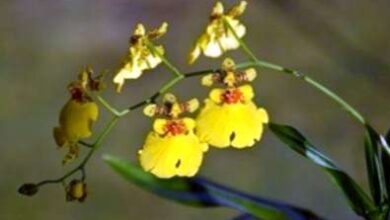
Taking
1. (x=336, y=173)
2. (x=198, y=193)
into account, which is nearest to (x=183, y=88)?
(x=198, y=193)

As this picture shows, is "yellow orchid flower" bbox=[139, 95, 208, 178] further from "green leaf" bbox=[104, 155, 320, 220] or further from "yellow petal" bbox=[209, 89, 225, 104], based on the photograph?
"green leaf" bbox=[104, 155, 320, 220]

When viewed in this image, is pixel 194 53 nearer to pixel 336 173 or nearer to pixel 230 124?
pixel 230 124

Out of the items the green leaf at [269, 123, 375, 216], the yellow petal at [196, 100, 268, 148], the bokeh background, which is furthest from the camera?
the bokeh background

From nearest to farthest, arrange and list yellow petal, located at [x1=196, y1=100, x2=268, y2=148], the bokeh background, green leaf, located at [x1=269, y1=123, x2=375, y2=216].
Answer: yellow petal, located at [x1=196, y1=100, x2=268, y2=148], green leaf, located at [x1=269, y1=123, x2=375, y2=216], the bokeh background

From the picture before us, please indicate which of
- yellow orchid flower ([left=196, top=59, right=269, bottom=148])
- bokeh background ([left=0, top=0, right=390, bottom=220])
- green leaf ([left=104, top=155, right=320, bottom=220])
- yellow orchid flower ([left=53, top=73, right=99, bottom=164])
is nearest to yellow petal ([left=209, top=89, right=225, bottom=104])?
yellow orchid flower ([left=196, top=59, right=269, bottom=148])

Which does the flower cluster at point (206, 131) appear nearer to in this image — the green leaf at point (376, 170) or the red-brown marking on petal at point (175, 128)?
the red-brown marking on petal at point (175, 128)

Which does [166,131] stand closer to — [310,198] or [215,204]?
[215,204]

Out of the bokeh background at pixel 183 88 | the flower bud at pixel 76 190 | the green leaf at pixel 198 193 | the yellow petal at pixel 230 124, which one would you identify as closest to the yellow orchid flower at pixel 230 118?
the yellow petal at pixel 230 124
